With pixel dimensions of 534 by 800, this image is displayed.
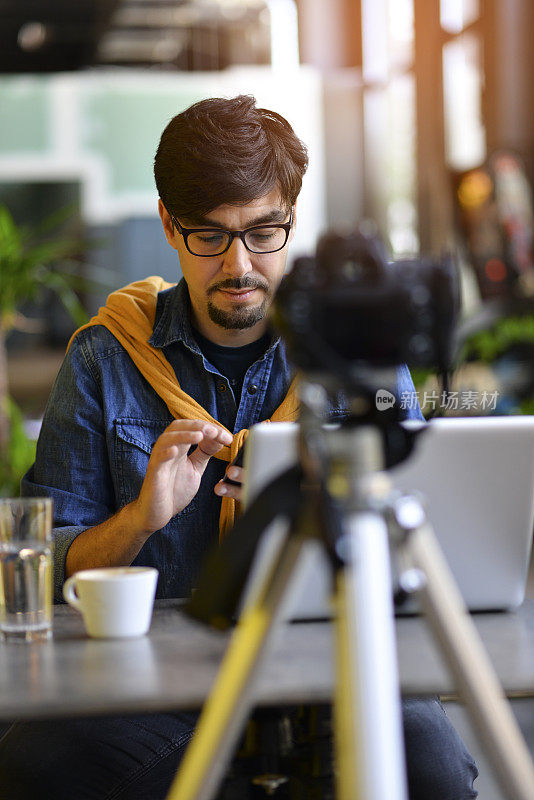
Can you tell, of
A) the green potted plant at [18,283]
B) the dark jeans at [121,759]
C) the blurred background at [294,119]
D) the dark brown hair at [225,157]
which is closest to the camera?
the dark jeans at [121,759]

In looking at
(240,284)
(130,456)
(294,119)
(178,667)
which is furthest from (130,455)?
(294,119)

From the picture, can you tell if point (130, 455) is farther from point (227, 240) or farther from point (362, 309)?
point (362, 309)

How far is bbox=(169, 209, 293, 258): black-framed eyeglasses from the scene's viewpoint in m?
1.64

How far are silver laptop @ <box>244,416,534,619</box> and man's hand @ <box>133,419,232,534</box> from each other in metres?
0.15

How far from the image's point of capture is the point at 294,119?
6.86m

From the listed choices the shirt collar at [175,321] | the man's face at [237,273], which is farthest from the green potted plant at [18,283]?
the man's face at [237,273]

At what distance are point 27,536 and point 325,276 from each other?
2.07 ft

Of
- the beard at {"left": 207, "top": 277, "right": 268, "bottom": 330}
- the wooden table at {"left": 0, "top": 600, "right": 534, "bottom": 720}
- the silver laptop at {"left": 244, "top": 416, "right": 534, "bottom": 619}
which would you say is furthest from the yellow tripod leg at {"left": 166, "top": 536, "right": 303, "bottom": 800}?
the beard at {"left": 207, "top": 277, "right": 268, "bottom": 330}

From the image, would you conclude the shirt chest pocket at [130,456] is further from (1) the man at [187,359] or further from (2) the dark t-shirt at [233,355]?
(2) the dark t-shirt at [233,355]

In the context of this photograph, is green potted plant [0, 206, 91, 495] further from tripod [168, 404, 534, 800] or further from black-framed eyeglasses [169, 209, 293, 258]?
tripod [168, 404, 534, 800]

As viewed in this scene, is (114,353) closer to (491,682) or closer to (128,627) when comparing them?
(128,627)

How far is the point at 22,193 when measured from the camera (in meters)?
6.95

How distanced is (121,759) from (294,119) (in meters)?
6.07

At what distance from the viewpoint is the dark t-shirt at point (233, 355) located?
1765 millimetres
